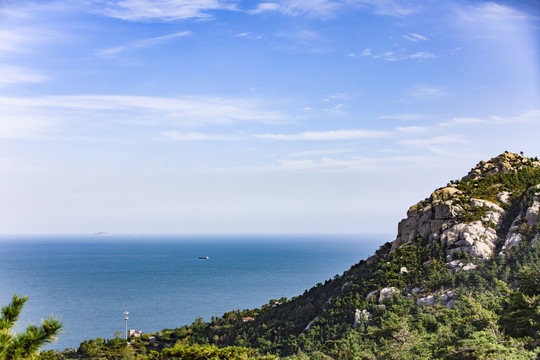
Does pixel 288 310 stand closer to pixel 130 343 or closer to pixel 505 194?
pixel 130 343

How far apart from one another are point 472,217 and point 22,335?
88.6 feet

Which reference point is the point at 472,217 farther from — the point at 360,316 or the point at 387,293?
the point at 360,316

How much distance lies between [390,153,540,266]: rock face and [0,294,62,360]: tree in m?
23.9

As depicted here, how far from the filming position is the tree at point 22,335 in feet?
29.9

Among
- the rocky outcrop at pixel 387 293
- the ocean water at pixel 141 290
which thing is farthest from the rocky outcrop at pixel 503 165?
the ocean water at pixel 141 290

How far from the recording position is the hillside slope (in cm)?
1950

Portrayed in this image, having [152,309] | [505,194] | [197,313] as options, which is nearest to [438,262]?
[505,194]

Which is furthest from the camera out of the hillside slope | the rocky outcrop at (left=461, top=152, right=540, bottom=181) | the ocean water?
the ocean water

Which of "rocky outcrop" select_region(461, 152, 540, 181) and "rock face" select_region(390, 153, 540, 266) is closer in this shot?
"rock face" select_region(390, 153, 540, 266)

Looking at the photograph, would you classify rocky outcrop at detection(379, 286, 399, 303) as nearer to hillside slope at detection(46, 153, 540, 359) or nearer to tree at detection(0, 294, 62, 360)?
hillside slope at detection(46, 153, 540, 359)

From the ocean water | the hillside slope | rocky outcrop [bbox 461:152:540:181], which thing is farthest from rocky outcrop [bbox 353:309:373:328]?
the ocean water

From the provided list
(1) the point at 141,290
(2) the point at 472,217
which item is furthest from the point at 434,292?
(1) the point at 141,290

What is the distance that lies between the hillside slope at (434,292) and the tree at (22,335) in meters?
11.6

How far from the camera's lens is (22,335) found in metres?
9.15
